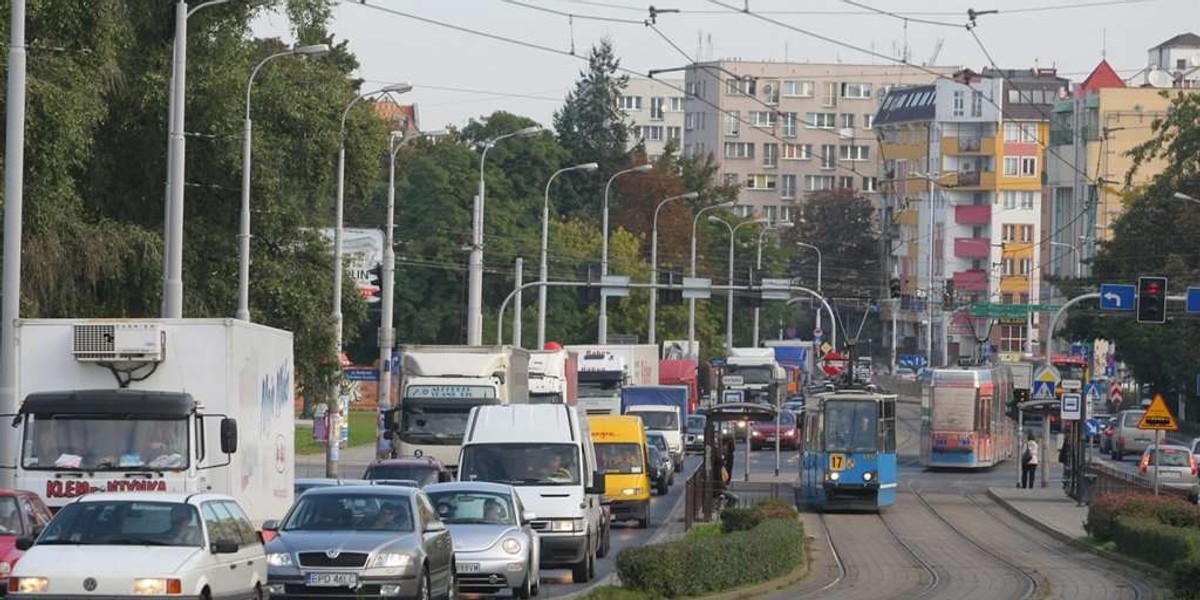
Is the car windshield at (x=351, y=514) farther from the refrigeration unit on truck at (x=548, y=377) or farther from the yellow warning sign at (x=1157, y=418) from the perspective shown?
the refrigeration unit on truck at (x=548, y=377)

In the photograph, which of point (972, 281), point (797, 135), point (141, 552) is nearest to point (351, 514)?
point (141, 552)

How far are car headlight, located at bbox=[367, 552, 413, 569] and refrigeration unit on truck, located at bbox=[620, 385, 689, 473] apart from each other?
40211 mm

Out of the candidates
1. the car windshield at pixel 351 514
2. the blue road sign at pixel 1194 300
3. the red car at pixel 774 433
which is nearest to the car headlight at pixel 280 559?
the car windshield at pixel 351 514

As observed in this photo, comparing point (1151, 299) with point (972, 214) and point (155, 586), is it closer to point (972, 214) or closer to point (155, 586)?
point (155, 586)

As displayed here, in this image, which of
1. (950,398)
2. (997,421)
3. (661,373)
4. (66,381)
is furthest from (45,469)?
(661,373)

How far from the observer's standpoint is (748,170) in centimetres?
18962

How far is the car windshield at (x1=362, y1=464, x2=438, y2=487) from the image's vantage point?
34750 mm

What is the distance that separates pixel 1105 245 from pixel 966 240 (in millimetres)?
67184

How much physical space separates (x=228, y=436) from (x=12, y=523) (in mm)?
2369

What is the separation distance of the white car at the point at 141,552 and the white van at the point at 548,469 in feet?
30.9

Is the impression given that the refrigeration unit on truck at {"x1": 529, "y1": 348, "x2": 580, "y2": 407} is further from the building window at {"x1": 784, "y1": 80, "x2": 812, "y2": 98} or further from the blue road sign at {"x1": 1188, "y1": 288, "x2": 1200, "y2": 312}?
the building window at {"x1": 784, "y1": 80, "x2": 812, "y2": 98}

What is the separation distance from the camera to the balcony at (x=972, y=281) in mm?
153250

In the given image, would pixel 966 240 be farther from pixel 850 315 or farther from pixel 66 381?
pixel 66 381

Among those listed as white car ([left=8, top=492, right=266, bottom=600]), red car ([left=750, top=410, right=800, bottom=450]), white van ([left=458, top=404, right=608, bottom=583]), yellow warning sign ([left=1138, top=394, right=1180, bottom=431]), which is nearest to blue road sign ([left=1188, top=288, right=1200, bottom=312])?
yellow warning sign ([left=1138, top=394, right=1180, bottom=431])
